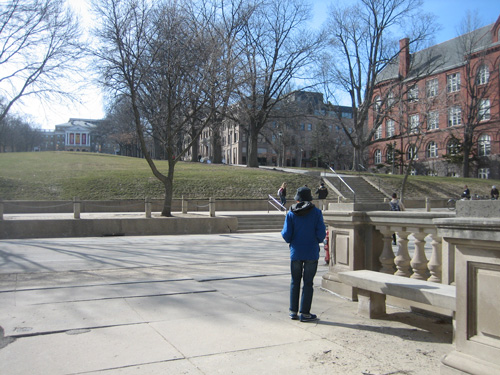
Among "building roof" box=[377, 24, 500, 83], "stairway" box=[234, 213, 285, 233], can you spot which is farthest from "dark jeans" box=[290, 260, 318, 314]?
"building roof" box=[377, 24, 500, 83]

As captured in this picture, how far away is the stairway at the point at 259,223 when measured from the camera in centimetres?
2095

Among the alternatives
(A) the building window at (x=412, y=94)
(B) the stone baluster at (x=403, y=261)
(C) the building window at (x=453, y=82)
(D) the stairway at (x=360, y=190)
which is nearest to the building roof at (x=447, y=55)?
(C) the building window at (x=453, y=82)

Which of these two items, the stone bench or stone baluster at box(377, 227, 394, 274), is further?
stone baluster at box(377, 227, 394, 274)

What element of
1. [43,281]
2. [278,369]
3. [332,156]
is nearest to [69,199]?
[43,281]

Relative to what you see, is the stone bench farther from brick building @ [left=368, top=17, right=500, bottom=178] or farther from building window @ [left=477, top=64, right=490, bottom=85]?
building window @ [left=477, top=64, right=490, bottom=85]

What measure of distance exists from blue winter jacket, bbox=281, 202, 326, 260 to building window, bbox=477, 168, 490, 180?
54.7m

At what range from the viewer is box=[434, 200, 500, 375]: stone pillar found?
115 inches

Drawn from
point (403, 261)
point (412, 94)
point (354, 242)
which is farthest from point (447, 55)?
point (403, 261)

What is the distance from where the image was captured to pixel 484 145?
5256 centimetres

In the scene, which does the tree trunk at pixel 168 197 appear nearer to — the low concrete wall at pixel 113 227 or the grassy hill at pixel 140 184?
the low concrete wall at pixel 113 227

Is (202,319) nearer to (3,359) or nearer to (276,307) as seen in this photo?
(276,307)

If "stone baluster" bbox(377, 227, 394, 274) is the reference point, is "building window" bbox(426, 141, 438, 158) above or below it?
above

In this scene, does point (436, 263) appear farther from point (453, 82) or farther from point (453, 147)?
point (453, 82)

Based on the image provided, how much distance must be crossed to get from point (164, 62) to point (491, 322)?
61.6 ft
